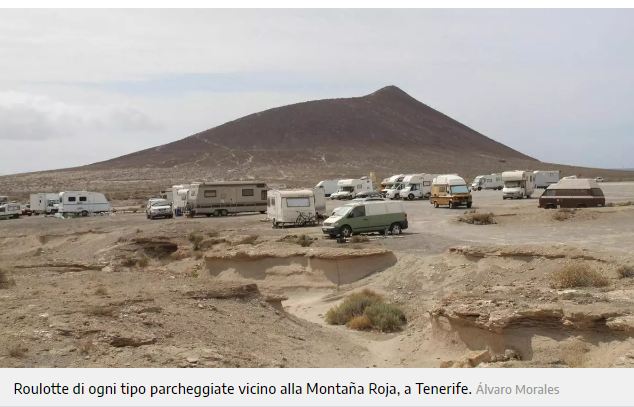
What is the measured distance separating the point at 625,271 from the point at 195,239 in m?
20.3

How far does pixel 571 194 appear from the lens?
37.8m

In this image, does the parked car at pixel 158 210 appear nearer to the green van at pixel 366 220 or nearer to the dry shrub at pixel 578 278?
the green van at pixel 366 220

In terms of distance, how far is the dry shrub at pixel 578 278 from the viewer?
47.7 feet

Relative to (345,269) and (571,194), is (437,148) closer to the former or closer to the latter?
(571,194)

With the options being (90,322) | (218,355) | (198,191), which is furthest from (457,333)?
(198,191)

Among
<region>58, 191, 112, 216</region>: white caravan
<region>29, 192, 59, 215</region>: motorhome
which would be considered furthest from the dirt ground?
<region>29, 192, 59, 215</region>: motorhome

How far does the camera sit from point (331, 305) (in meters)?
19.9

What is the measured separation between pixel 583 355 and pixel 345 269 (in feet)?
41.5

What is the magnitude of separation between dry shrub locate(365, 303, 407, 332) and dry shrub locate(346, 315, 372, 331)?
0.11m

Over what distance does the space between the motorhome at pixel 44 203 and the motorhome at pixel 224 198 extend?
1527 cm

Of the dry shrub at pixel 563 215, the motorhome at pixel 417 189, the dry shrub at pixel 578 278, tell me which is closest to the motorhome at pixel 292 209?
the dry shrub at pixel 563 215

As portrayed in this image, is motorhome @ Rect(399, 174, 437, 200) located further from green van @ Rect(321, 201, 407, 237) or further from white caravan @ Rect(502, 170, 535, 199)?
green van @ Rect(321, 201, 407, 237)

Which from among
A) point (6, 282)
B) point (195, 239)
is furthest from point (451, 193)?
point (6, 282)

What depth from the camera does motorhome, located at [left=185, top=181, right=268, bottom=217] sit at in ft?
149
